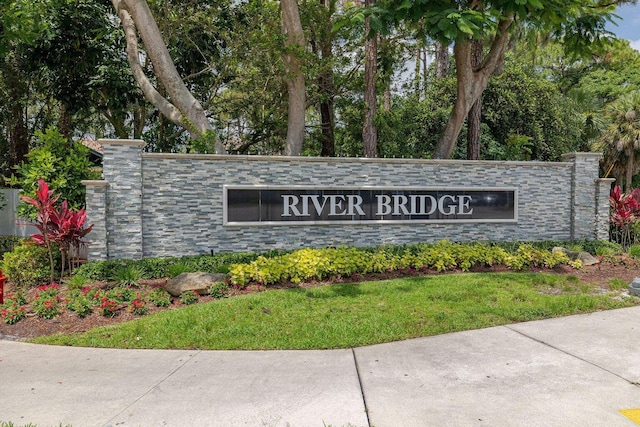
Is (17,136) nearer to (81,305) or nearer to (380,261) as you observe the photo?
(81,305)

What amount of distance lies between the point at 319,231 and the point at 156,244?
141 inches

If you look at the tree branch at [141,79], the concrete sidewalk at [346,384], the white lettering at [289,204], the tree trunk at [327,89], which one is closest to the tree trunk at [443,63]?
the tree trunk at [327,89]

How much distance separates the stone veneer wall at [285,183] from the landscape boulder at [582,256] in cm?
109

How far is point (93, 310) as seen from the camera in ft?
22.9

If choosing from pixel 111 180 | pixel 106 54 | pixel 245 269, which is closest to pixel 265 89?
pixel 106 54

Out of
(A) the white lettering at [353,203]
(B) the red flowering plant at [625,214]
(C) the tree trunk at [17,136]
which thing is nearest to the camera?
(A) the white lettering at [353,203]

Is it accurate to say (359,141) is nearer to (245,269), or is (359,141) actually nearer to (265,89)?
(265,89)

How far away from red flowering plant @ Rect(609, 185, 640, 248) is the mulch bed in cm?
183

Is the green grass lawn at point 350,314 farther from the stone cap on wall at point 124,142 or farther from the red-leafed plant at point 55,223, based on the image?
the stone cap on wall at point 124,142

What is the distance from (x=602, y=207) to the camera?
477 inches

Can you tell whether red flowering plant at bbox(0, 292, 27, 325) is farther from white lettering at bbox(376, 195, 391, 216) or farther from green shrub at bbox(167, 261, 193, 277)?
white lettering at bbox(376, 195, 391, 216)

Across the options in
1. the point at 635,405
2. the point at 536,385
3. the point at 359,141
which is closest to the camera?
the point at 635,405

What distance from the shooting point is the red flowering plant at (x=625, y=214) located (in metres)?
12.1

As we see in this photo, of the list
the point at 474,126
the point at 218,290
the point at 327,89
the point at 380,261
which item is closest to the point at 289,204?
the point at 380,261
